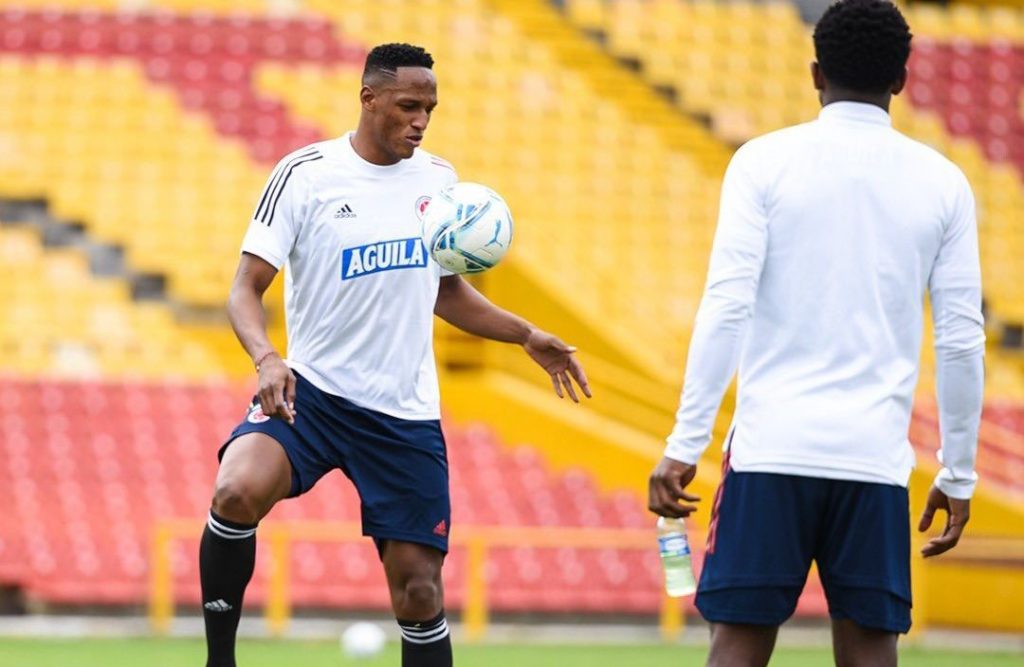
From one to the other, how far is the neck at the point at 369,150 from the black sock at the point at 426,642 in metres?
1.51

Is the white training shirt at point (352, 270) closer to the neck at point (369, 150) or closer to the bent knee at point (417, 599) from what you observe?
the neck at point (369, 150)

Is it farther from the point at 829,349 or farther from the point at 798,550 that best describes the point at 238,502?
the point at 829,349

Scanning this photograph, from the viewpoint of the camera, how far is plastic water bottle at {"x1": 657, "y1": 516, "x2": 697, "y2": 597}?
502 centimetres

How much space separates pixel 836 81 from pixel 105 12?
16.8 m

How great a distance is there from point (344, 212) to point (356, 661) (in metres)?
5.57

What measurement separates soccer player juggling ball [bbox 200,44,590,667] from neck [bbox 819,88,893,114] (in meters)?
1.64

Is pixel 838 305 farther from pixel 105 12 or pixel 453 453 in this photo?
pixel 105 12

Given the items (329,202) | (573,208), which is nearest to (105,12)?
(573,208)

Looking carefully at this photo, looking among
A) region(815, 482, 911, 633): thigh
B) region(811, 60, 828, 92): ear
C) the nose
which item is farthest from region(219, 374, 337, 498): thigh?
region(811, 60, 828, 92): ear

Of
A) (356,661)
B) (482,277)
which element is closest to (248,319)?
(356,661)

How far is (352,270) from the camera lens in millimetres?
6359

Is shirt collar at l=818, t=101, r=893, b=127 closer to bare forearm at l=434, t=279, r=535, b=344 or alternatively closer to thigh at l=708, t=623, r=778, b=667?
thigh at l=708, t=623, r=778, b=667

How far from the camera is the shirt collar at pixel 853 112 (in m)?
4.86

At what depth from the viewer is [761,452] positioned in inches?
188
